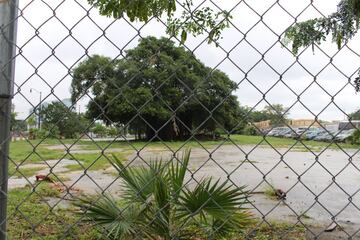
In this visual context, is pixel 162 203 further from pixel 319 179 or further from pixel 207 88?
pixel 319 179

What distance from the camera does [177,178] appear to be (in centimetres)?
252

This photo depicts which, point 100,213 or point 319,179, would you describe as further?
point 319,179

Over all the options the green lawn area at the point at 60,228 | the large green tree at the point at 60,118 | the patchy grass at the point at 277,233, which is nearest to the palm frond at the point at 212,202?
the green lawn area at the point at 60,228

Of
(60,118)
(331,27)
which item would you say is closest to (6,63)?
(60,118)

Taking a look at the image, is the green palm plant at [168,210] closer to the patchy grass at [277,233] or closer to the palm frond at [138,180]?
the palm frond at [138,180]

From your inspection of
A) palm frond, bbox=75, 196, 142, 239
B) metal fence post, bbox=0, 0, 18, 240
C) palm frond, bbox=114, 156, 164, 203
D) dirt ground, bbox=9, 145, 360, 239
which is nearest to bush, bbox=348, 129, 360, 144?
dirt ground, bbox=9, 145, 360, 239

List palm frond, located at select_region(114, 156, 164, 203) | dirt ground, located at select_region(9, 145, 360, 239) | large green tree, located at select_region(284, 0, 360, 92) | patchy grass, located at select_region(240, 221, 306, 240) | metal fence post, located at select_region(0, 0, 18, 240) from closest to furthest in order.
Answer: metal fence post, located at select_region(0, 0, 18, 240) → large green tree, located at select_region(284, 0, 360, 92) → palm frond, located at select_region(114, 156, 164, 203) → patchy grass, located at select_region(240, 221, 306, 240) → dirt ground, located at select_region(9, 145, 360, 239)

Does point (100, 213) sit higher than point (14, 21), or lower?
lower

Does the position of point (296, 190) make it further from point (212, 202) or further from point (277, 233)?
point (212, 202)

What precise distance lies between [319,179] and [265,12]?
7351mm

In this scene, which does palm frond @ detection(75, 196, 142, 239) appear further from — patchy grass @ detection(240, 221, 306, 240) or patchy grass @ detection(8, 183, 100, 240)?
patchy grass @ detection(240, 221, 306, 240)

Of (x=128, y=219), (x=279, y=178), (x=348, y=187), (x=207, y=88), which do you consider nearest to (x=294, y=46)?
(x=207, y=88)

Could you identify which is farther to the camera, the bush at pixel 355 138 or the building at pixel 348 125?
the bush at pixel 355 138

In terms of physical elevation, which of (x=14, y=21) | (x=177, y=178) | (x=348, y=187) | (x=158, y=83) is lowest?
(x=348, y=187)
